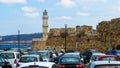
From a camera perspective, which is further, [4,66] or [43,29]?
[43,29]

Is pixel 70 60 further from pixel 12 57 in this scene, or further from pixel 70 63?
pixel 12 57

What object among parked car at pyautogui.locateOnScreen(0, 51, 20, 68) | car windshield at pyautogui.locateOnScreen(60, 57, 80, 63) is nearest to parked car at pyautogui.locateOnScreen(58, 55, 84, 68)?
car windshield at pyautogui.locateOnScreen(60, 57, 80, 63)

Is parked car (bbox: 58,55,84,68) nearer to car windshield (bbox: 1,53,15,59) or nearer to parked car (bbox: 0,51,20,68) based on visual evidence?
parked car (bbox: 0,51,20,68)

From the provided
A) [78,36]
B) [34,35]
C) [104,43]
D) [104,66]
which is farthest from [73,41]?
[104,66]

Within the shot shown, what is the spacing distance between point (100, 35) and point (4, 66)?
8011 centimetres

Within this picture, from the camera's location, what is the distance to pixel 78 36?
348 feet

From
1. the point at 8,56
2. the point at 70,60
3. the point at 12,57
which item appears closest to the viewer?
the point at 70,60

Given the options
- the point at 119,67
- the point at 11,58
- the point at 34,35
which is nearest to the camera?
the point at 119,67

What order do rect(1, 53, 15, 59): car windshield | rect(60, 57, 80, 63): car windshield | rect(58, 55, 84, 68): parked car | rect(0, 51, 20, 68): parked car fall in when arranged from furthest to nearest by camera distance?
rect(1, 53, 15, 59): car windshield → rect(0, 51, 20, 68): parked car → rect(60, 57, 80, 63): car windshield → rect(58, 55, 84, 68): parked car

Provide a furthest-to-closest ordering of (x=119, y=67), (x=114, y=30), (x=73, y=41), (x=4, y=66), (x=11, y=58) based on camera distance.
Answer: (x=73, y=41) → (x=114, y=30) → (x=11, y=58) → (x=4, y=66) → (x=119, y=67)

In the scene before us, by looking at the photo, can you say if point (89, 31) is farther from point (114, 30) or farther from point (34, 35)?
point (34, 35)

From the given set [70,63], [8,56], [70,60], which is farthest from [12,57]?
[70,63]

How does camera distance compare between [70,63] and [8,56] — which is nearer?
[70,63]

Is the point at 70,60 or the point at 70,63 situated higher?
the point at 70,60
